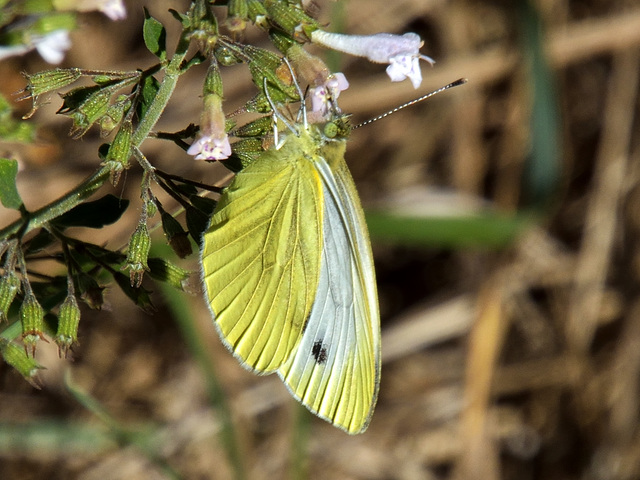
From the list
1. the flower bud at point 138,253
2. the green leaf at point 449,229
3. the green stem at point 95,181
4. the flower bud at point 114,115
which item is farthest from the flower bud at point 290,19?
the green leaf at point 449,229

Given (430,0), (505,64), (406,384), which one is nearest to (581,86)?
(505,64)

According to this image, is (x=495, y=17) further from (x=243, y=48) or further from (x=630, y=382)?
(x=243, y=48)

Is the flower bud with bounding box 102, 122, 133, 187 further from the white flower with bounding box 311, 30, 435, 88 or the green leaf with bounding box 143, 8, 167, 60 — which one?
the white flower with bounding box 311, 30, 435, 88

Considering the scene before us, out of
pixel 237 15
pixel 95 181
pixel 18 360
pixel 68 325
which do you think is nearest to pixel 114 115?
pixel 95 181

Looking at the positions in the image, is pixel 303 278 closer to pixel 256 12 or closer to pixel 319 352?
pixel 319 352

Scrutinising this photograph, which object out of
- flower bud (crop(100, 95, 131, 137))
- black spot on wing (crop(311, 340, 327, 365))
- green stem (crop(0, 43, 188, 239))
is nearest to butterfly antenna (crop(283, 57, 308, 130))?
green stem (crop(0, 43, 188, 239))

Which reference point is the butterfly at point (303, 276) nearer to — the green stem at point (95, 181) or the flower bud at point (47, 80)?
the green stem at point (95, 181)
